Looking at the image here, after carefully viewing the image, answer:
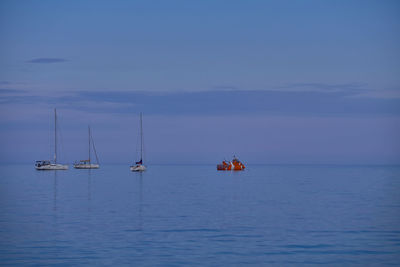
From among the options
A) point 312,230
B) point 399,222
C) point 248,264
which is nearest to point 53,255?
point 248,264

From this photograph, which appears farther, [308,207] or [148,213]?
[308,207]

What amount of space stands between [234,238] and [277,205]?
23.8 meters

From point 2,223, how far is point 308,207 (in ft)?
105

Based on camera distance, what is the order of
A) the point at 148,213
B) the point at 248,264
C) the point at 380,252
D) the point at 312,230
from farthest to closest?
the point at 148,213 → the point at 312,230 → the point at 380,252 → the point at 248,264

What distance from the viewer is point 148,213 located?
49.0m

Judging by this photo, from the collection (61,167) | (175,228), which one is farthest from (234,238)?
(61,167)

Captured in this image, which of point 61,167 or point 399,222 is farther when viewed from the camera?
point 61,167

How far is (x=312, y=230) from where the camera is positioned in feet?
125

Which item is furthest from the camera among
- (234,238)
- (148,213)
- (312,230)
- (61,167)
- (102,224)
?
(61,167)

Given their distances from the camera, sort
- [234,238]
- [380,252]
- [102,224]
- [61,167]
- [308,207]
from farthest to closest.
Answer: [61,167] → [308,207] → [102,224] → [234,238] → [380,252]

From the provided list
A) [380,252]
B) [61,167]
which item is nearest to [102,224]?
[380,252]

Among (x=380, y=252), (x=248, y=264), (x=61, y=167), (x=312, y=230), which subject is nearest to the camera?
(x=248, y=264)

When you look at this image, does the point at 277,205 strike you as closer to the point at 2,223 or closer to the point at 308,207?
the point at 308,207

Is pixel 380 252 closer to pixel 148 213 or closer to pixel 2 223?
pixel 148 213
